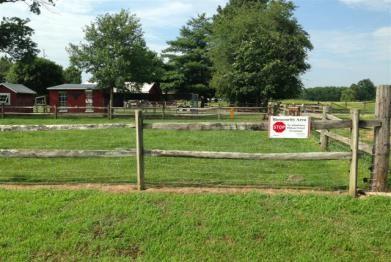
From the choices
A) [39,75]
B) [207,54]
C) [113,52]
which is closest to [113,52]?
[113,52]

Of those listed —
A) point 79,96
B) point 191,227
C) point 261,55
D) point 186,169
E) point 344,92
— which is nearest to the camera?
point 191,227

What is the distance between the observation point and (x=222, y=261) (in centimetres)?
528

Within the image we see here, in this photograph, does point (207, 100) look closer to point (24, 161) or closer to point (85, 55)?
point (85, 55)

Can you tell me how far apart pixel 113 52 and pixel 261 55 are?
16.0 meters

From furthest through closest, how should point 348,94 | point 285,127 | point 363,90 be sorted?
point 363,90, point 348,94, point 285,127

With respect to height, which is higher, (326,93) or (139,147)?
(326,93)

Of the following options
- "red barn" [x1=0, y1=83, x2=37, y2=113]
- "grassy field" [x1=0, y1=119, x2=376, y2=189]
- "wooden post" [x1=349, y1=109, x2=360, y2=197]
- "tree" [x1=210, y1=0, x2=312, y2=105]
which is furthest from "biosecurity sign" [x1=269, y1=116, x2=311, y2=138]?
"tree" [x1=210, y1=0, x2=312, y2=105]

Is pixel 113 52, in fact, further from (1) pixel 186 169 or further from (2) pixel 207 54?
(1) pixel 186 169

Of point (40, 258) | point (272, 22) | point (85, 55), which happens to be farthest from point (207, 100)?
point (40, 258)

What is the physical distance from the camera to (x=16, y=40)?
35.0 metres

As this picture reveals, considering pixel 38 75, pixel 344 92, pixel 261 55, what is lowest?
pixel 344 92

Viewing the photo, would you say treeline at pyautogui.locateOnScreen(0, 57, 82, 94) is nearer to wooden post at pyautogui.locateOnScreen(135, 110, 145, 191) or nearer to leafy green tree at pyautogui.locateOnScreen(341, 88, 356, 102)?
wooden post at pyautogui.locateOnScreen(135, 110, 145, 191)

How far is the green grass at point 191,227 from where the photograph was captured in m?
5.45

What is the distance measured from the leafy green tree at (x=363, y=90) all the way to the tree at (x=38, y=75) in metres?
79.5
